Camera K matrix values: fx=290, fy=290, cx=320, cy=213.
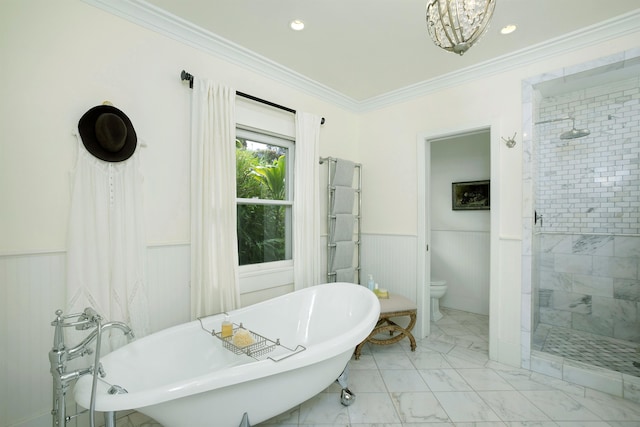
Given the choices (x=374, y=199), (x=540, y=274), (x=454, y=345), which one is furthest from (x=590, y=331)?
(x=374, y=199)

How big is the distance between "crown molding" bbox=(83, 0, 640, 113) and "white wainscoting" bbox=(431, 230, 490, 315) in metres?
1.91

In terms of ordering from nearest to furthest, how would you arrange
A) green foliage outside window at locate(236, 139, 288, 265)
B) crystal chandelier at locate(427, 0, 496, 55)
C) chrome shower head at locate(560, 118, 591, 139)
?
crystal chandelier at locate(427, 0, 496, 55) < green foliage outside window at locate(236, 139, 288, 265) < chrome shower head at locate(560, 118, 591, 139)

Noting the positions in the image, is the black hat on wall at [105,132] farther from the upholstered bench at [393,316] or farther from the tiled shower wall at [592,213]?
the tiled shower wall at [592,213]

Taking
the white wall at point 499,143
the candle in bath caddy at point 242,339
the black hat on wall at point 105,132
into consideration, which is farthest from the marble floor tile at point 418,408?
the black hat on wall at point 105,132

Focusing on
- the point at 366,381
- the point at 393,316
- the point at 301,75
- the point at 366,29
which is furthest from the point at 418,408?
the point at 301,75

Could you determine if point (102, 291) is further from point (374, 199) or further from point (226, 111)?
point (374, 199)

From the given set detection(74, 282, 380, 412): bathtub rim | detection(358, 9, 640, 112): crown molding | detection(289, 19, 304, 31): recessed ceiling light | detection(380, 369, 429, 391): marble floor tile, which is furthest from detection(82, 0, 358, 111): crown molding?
detection(380, 369, 429, 391): marble floor tile

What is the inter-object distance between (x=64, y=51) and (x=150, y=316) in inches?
63.8

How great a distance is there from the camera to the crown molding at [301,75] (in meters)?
1.85

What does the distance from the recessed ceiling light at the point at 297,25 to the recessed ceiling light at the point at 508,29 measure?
1.43 metres

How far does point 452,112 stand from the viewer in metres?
2.78

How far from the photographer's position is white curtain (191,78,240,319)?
202 cm

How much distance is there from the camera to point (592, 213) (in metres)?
2.92

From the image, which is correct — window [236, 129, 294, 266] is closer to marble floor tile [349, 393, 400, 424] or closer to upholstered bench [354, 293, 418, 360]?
upholstered bench [354, 293, 418, 360]
